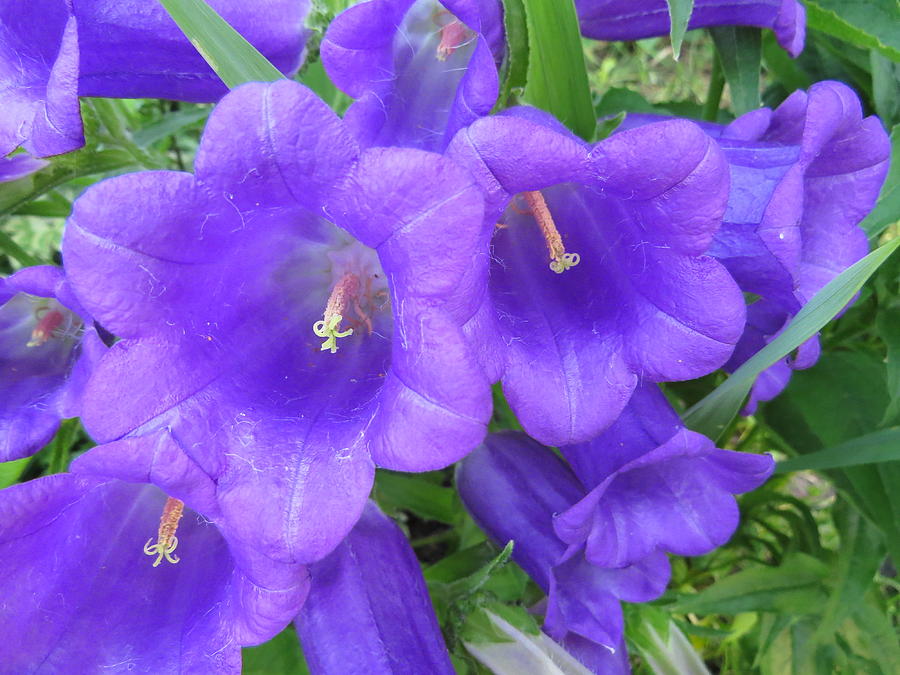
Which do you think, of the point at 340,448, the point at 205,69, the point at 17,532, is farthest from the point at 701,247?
the point at 17,532

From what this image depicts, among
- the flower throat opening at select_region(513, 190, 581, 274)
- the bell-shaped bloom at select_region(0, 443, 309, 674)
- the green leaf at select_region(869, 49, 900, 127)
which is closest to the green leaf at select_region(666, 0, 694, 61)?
the flower throat opening at select_region(513, 190, 581, 274)

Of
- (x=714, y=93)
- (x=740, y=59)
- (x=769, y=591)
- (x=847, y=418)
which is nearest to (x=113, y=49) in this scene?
(x=740, y=59)

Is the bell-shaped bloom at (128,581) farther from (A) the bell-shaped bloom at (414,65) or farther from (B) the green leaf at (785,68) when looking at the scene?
(B) the green leaf at (785,68)

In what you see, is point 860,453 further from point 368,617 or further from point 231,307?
point 231,307

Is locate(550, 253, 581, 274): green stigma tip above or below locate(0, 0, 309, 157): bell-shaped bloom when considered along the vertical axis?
below

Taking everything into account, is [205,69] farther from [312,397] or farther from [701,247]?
[701,247]

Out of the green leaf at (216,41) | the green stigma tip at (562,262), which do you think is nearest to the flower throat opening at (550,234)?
the green stigma tip at (562,262)

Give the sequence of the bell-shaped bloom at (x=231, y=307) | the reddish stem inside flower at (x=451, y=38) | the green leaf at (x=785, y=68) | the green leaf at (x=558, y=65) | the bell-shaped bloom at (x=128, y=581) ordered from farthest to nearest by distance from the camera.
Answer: the green leaf at (x=785, y=68)
the reddish stem inside flower at (x=451, y=38)
the green leaf at (x=558, y=65)
the bell-shaped bloom at (x=128, y=581)
the bell-shaped bloom at (x=231, y=307)

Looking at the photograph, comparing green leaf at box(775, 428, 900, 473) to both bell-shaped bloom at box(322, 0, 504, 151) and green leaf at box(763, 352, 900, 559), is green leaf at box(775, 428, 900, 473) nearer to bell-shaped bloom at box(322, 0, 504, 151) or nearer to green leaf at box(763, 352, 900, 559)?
green leaf at box(763, 352, 900, 559)
